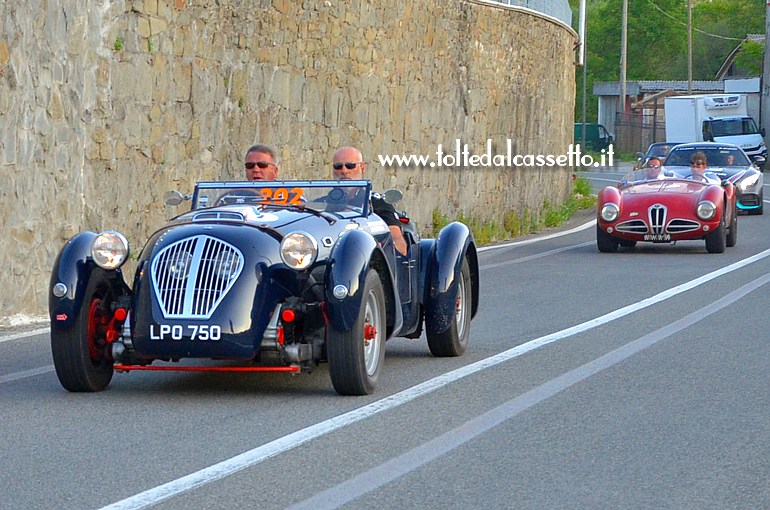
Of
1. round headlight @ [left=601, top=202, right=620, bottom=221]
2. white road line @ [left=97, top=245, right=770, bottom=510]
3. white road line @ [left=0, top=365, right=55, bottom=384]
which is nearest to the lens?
white road line @ [left=97, top=245, right=770, bottom=510]

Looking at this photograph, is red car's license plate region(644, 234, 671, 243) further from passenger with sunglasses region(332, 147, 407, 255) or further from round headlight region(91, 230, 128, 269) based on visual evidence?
round headlight region(91, 230, 128, 269)

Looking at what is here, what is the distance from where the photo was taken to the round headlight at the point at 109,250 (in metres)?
7.52

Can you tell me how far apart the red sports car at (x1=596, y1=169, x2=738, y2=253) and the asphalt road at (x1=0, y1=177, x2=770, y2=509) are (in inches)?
306

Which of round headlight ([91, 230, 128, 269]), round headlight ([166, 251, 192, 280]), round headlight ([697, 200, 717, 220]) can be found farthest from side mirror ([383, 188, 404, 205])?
round headlight ([697, 200, 717, 220])

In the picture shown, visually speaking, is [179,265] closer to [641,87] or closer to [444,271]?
[444,271]

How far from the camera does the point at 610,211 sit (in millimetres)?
18531

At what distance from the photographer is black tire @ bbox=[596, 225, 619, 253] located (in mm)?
18744

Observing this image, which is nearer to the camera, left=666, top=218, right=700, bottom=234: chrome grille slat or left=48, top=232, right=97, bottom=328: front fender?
left=48, top=232, right=97, bottom=328: front fender

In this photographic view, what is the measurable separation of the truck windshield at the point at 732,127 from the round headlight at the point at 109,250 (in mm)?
51384

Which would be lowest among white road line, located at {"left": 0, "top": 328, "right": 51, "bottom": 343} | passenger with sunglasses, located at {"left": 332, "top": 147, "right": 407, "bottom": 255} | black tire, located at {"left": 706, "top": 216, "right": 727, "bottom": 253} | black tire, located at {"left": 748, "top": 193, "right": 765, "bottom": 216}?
black tire, located at {"left": 748, "top": 193, "right": 765, "bottom": 216}

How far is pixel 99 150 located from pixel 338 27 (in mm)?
6490

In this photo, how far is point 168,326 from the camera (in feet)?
23.2

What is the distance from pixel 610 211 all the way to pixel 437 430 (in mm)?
12416

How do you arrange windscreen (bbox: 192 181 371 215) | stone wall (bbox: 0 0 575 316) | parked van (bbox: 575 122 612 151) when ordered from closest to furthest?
1. windscreen (bbox: 192 181 371 215)
2. stone wall (bbox: 0 0 575 316)
3. parked van (bbox: 575 122 612 151)
